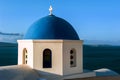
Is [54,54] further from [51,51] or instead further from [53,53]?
[51,51]

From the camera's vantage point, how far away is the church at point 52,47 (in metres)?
11.5

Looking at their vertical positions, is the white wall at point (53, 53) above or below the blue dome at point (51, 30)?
below

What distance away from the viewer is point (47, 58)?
38.5ft

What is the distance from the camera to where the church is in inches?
452

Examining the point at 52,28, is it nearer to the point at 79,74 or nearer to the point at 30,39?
the point at 30,39

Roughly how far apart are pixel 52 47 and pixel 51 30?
727 millimetres

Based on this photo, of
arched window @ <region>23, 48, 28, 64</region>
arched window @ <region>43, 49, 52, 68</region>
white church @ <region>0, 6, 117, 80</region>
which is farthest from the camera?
arched window @ <region>23, 48, 28, 64</region>

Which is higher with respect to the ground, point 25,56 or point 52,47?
point 52,47

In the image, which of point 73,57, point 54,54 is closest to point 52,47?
point 54,54

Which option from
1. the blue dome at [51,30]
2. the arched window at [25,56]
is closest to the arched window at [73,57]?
the blue dome at [51,30]

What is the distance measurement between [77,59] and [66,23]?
1.60 metres

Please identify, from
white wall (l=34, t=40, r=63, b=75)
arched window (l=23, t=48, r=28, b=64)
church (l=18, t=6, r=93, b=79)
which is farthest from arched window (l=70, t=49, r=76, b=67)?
arched window (l=23, t=48, r=28, b=64)

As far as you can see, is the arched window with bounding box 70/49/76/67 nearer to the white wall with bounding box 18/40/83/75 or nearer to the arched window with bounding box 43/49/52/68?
the white wall with bounding box 18/40/83/75

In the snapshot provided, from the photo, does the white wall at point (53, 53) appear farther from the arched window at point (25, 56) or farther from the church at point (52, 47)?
the arched window at point (25, 56)
